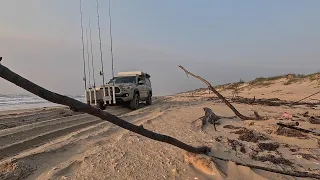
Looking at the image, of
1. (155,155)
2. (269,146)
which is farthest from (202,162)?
(269,146)

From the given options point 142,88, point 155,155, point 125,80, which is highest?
point 125,80

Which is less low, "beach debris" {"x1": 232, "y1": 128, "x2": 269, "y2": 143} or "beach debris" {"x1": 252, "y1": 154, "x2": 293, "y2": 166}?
"beach debris" {"x1": 232, "y1": 128, "x2": 269, "y2": 143}

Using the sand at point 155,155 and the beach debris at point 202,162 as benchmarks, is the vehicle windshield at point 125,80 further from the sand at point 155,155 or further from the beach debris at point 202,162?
the beach debris at point 202,162

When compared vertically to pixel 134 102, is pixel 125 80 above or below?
above

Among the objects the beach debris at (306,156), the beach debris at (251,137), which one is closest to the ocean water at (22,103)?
the beach debris at (251,137)

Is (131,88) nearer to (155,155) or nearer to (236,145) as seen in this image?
(236,145)

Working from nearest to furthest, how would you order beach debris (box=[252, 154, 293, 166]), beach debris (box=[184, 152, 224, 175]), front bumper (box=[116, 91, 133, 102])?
1. beach debris (box=[184, 152, 224, 175])
2. beach debris (box=[252, 154, 293, 166])
3. front bumper (box=[116, 91, 133, 102])

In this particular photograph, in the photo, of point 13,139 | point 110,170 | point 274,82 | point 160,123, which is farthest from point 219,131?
point 274,82

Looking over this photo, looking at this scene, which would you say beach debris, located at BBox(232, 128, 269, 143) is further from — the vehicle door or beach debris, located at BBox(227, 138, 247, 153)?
the vehicle door

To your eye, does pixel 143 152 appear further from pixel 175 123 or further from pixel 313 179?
pixel 175 123

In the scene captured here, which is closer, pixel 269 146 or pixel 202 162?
pixel 202 162

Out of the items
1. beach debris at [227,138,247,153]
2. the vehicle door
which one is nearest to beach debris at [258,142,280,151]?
beach debris at [227,138,247,153]

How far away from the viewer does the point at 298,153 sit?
528 cm

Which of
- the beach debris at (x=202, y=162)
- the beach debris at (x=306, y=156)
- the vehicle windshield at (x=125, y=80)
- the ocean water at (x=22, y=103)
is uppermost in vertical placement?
the vehicle windshield at (x=125, y=80)
